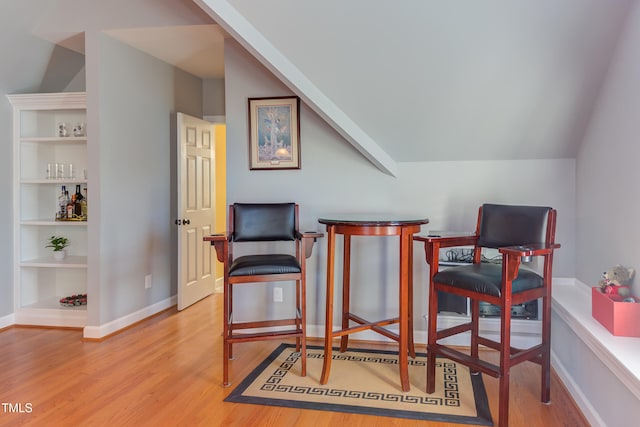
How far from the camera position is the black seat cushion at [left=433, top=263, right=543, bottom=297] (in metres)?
2.00

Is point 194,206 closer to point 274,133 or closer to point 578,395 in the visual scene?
point 274,133

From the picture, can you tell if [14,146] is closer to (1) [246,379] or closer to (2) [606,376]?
(1) [246,379]

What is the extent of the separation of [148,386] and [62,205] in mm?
2215

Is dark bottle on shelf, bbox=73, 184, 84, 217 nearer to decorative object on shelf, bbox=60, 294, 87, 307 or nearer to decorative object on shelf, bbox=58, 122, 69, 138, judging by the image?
decorative object on shelf, bbox=58, 122, 69, 138

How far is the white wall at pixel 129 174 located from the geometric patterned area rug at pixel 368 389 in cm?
152

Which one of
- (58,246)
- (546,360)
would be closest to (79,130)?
(58,246)

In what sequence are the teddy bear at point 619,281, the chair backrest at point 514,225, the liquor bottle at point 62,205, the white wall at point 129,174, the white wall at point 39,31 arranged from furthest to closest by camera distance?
the liquor bottle at point 62,205
the white wall at point 129,174
the white wall at point 39,31
the chair backrest at point 514,225
the teddy bear at point 619,281

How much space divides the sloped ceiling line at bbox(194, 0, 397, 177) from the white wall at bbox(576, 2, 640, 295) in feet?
3.98

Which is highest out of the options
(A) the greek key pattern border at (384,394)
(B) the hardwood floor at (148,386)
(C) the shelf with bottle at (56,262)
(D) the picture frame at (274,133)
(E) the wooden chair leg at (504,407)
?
(D) the picture frame at (274,133)

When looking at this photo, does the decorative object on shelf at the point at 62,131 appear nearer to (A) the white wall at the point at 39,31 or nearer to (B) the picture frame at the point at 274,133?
(A) the white wall at the point at 39,31

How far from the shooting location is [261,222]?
8.93 ft

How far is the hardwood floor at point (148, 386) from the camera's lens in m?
2.02

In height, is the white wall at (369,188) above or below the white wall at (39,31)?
below

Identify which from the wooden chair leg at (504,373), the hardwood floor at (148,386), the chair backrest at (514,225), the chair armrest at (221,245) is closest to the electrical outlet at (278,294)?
the hardwood floor at (148,386)
